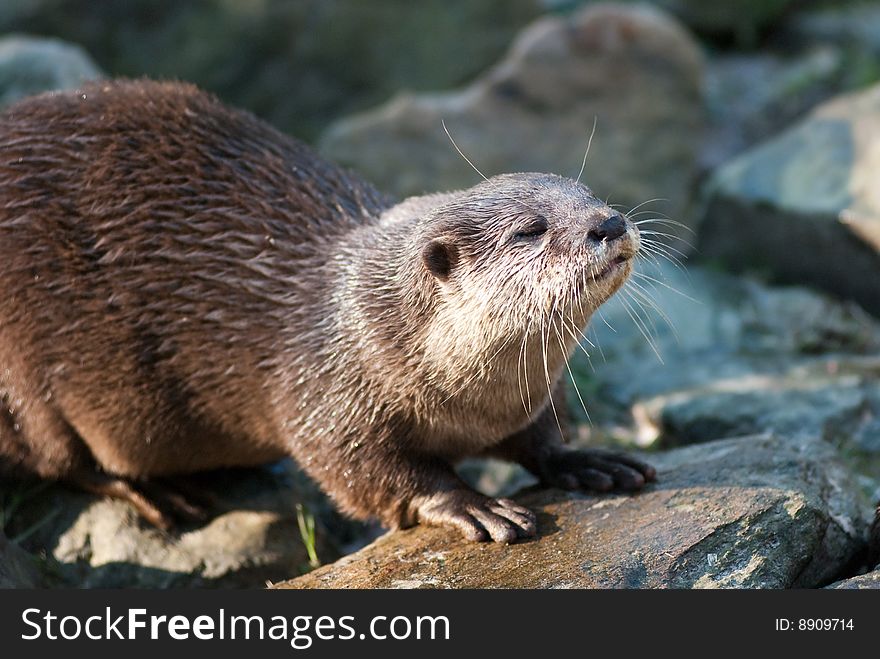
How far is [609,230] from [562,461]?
0.98m

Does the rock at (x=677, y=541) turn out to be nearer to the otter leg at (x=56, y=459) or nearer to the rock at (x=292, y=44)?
the otter leg at (x=56, y=459)

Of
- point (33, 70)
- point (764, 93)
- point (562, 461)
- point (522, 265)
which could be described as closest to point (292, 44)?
point (33, 70)

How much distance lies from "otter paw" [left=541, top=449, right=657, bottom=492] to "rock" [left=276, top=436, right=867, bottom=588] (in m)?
0.04

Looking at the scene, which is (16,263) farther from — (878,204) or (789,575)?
(878,204)

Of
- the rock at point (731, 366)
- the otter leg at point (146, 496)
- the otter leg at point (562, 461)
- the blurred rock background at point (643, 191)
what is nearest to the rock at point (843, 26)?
the blurred rock background at point (643, 191)

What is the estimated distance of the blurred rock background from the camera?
366 centimetres

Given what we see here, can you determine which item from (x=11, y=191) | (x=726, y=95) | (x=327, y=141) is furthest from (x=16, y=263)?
(x=726, y=95)

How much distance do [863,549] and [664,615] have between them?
2.83ft

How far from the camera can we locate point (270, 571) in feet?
14.0

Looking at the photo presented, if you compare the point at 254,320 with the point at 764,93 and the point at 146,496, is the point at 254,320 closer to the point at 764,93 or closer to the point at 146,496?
the point at 146,496

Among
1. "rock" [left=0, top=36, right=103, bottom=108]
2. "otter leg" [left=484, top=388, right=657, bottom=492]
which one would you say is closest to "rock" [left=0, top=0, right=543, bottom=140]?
"rock" [left=0, top=36, right=103, bottom=108]

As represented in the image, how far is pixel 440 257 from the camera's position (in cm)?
344

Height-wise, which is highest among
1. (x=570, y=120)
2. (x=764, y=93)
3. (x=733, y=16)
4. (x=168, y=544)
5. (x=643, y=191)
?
(x=733, y=16)

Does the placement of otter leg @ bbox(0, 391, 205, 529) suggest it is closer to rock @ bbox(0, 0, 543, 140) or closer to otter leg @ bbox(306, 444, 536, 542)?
otter leg @ bbox(306, 444, 536, 542)
